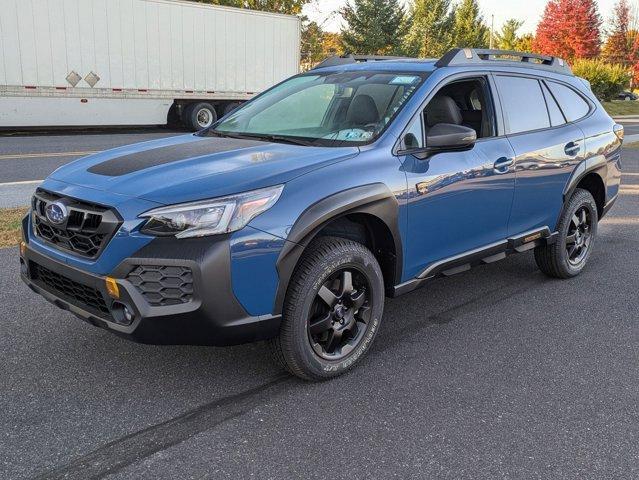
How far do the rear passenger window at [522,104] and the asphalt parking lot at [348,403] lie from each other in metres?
1.38

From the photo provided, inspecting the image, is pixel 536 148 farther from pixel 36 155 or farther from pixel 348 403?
pixel 36 155

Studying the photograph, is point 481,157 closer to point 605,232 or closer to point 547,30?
point 605,232

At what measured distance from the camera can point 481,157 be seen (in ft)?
13.9

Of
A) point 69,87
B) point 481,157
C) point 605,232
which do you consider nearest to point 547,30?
point 69,87

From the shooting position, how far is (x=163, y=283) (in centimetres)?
Result: 294

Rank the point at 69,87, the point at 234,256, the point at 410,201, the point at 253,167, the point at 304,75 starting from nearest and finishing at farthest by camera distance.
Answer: the point at 234,256 → the point at 253,167 → the point at 410,201 → the point at 304,75 → the point at 69,87

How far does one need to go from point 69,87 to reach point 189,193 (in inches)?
638

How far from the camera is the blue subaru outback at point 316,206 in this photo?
2.96 metres

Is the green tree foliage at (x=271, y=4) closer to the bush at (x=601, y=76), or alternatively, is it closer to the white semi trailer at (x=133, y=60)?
the white semi trailer at (x=133, y=60)

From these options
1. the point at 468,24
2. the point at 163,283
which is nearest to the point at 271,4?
the point at 468,24

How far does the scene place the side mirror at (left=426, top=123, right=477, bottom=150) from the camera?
3.80 metres

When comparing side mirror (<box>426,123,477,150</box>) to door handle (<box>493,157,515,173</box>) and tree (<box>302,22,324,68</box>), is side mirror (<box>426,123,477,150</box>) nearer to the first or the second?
door handle (<box>493,157,515,173</box>)

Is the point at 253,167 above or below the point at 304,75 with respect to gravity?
below

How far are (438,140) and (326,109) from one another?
3.14 ft
